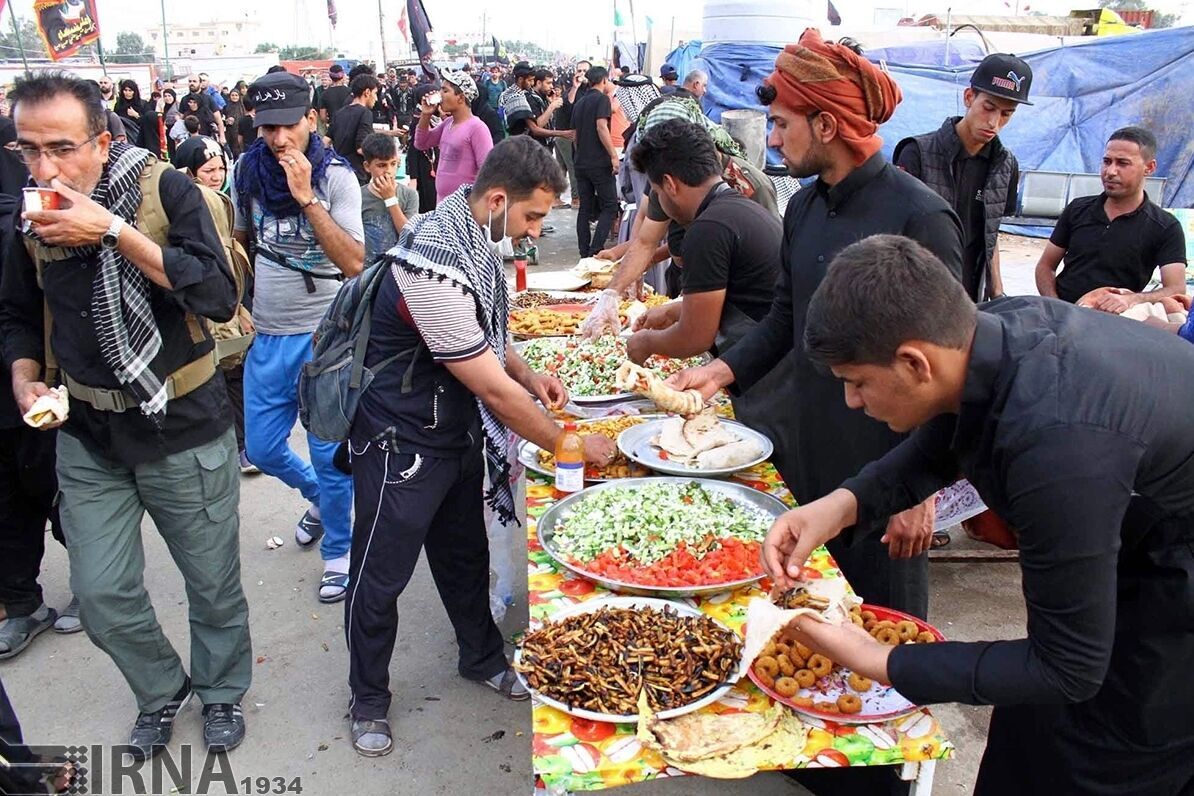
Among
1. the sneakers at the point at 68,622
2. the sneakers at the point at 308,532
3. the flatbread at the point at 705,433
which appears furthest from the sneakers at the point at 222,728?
the flatbread at the point at 705,433

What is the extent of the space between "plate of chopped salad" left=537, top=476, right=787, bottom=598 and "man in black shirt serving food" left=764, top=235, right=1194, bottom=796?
21.6 inches

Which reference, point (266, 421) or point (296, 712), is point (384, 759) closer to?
point (296, 712)

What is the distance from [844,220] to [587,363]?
1675mm

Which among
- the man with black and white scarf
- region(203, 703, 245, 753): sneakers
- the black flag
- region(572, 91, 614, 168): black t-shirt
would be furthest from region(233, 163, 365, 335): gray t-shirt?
the black flag

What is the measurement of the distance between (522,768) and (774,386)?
170cm

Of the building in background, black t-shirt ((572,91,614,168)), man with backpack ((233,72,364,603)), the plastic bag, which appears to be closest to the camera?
man with backpack ((233,72,364,603))

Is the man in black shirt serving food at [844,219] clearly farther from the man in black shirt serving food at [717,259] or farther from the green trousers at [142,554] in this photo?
the green trousers at [142,554]

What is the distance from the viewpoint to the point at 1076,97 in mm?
11914

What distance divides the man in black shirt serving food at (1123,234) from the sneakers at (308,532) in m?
Answer: 4.25

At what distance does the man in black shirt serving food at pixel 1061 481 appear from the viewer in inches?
53.5

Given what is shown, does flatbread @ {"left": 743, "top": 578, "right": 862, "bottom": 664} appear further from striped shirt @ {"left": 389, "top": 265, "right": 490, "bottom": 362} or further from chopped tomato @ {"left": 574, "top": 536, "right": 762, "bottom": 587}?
striped shirt @ {"left": 389, "top": 265, "right": 490, "bottom": 362}

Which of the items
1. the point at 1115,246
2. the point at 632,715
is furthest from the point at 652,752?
the point at 1115,246

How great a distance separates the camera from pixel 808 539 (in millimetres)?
1997

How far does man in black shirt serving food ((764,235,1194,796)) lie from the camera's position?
1358mm
